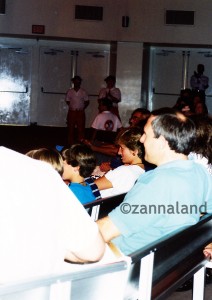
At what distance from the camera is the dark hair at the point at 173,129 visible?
331 centimetres

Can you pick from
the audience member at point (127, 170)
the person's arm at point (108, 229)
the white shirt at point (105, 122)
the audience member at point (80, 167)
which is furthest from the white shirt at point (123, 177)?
the white shirt at point (105, 122)

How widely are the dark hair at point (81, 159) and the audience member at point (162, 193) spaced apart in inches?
51.2

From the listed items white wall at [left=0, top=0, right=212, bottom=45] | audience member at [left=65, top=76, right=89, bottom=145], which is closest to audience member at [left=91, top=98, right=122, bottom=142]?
audience member at [left=65, top=76, right=89, bottom=145]

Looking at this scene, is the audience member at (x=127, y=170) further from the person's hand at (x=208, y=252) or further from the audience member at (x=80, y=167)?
the person's hand at (x=208, y=252)

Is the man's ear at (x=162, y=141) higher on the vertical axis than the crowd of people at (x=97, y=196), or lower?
higher

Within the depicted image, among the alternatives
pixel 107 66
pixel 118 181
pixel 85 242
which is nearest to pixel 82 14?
pixel 107 66

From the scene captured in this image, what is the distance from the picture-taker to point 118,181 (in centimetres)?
502

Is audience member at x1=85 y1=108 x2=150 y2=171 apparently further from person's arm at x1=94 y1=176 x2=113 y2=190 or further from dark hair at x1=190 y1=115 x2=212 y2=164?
dark hair at x1=190 y1=115 x2=212 y2=164

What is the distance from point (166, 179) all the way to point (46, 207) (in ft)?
3.83

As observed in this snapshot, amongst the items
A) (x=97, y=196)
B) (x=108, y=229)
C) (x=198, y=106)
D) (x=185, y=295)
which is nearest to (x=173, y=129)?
(x=108, y=229)

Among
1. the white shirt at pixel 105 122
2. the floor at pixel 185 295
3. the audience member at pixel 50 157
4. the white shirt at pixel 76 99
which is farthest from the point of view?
the white shirt at pixel 76 99

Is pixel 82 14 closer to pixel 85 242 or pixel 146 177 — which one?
pixel 146 177

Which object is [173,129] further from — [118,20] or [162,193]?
[118,20]

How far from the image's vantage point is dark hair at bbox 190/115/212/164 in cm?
468
